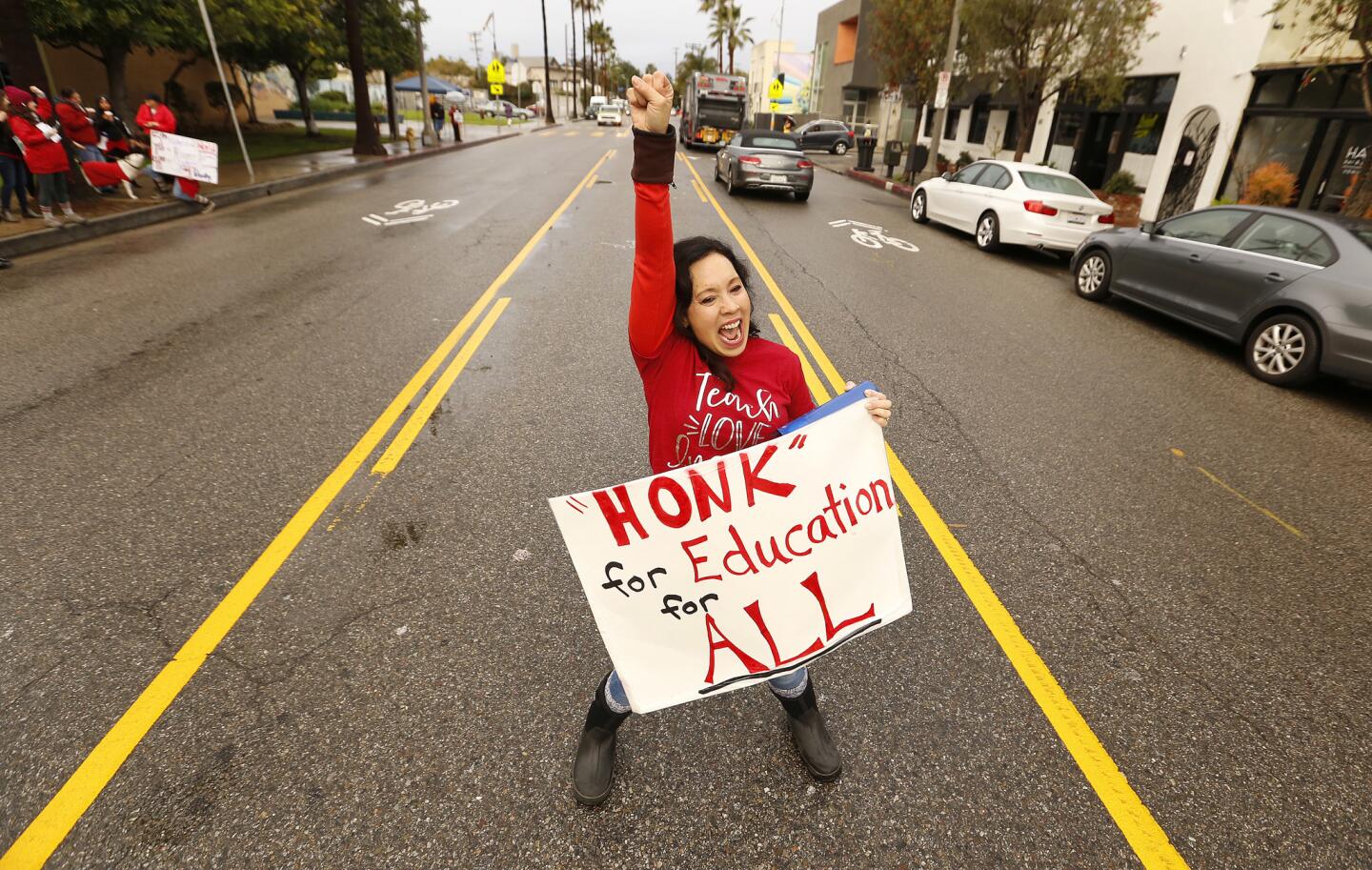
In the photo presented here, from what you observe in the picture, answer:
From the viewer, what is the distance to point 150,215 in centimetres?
1177

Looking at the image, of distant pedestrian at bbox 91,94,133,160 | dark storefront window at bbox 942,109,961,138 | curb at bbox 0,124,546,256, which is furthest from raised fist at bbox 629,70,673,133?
dark storefront window at bbox 942,109,961,138

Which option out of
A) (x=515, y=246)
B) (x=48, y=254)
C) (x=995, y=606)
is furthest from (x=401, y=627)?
(x=48, y=254)

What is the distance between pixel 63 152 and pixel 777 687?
12975 millimetres

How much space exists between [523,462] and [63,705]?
2.32 metres

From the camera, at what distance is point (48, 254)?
30.8 feet

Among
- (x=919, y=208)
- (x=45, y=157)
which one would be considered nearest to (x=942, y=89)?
(x=919, y=208)

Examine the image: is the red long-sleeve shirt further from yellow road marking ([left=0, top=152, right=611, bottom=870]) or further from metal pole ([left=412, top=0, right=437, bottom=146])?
metal pole ([left=412, top=0, right=437, bottom=146])

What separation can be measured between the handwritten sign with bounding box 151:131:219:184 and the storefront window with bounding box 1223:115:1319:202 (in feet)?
64.2

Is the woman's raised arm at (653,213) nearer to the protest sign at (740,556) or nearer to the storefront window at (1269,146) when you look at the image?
the protest sign at (740,556)

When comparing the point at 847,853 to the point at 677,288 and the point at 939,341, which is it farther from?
the point at 939,341

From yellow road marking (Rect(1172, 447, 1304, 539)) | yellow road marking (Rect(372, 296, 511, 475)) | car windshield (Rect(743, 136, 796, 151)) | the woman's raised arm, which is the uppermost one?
the woman's raised arm

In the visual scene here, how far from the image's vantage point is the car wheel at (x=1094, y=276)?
352 inches

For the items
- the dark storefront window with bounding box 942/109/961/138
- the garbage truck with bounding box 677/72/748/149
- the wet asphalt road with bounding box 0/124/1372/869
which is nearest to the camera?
the wet asphalt road with bounding box 0/124/1372/869

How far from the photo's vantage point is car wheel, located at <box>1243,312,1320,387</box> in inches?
243
